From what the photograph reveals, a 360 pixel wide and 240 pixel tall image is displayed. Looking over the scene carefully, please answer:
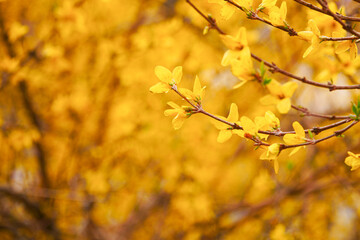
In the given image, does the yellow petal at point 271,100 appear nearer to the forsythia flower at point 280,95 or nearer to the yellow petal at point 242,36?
the forsythia flower at point 280,95

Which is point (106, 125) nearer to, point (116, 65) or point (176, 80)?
point (116, 65)

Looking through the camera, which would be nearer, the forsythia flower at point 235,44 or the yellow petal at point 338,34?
the forsythia flower at point 235,44

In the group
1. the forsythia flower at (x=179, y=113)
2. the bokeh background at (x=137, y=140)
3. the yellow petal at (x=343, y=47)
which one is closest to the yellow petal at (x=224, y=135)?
the forsythia flower at (x=179, y=113)

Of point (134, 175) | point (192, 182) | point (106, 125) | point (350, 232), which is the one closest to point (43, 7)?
point (106, 125)

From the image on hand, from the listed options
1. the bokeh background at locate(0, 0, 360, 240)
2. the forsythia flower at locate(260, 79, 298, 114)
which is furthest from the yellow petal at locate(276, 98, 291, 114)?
the bokeh background at locate(0, 0, 360, 240)

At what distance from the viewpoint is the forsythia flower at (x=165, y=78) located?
1.20 m

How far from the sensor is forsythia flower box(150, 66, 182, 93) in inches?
47.4

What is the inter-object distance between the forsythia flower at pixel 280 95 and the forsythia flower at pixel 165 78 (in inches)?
13.0

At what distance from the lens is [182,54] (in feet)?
14.8

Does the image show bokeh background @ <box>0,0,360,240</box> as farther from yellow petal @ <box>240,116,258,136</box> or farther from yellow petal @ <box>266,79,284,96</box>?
yellow petal @ <box>266,79,284,96</box>

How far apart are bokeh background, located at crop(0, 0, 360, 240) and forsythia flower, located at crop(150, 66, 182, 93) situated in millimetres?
2206

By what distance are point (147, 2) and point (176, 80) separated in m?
3.49

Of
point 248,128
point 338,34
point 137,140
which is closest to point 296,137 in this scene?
point 248,128

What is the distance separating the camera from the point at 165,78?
1.21 metres
